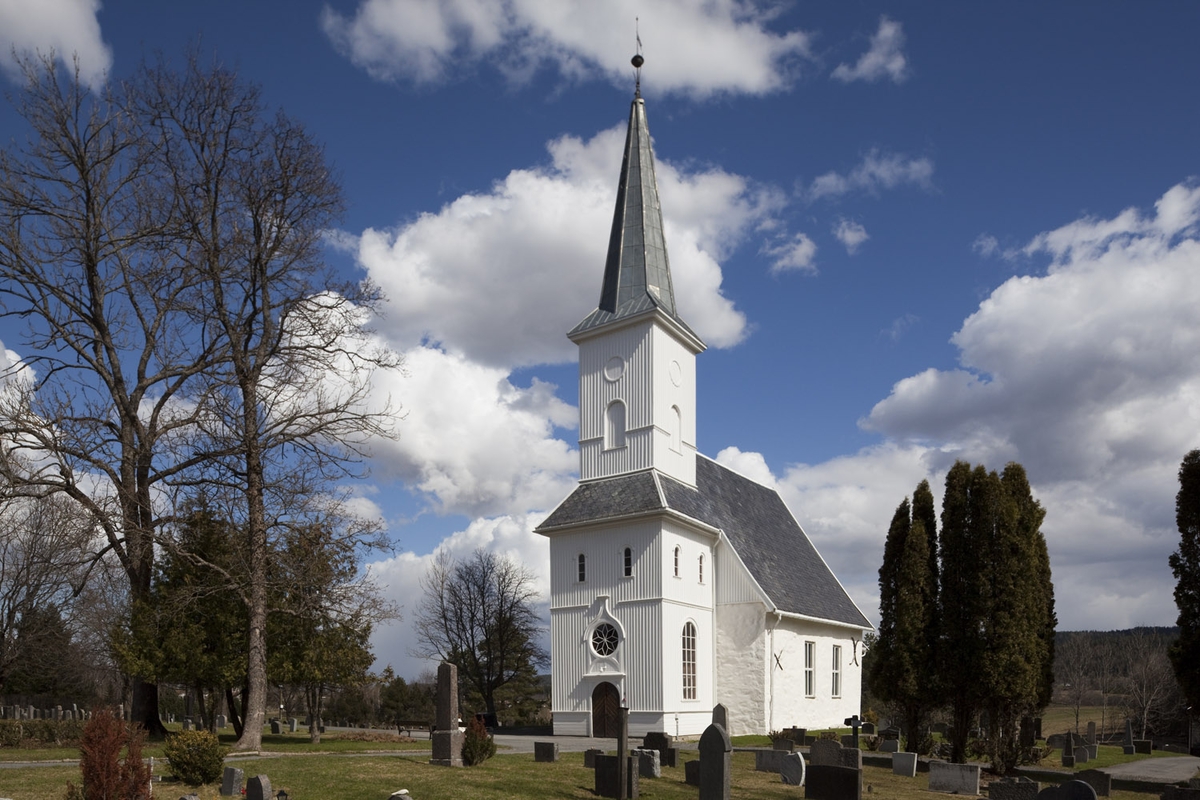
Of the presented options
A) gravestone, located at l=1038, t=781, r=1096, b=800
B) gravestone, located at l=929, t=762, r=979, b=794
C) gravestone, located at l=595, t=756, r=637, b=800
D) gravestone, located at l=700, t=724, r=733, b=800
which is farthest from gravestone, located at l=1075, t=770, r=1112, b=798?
gravestone, located at l=595, t=756, r=637, b=800

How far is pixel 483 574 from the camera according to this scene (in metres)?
50.9

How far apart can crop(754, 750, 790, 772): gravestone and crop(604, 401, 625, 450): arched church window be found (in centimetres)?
1535

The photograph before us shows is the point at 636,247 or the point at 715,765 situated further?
the point at 636,247

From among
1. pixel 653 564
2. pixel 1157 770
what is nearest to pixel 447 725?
pixel 653 564

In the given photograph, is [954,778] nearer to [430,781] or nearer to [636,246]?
[430,781]

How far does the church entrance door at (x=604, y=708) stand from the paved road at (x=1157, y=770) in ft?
46.3

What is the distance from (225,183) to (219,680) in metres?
13.3

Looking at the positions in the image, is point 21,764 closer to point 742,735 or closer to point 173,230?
point 173,230

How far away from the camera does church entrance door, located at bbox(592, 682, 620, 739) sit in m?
29.8

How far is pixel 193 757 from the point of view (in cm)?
1428

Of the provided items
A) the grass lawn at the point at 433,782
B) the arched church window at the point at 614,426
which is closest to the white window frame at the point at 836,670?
the arched church window at the point at 614,426

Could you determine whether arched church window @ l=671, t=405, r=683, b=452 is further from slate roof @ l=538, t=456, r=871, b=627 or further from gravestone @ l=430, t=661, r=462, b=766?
gravestone @ l=430, t=661, r=462, b=766

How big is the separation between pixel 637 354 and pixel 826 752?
18072mm

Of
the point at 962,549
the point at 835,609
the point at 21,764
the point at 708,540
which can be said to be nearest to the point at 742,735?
the point at 708,540
